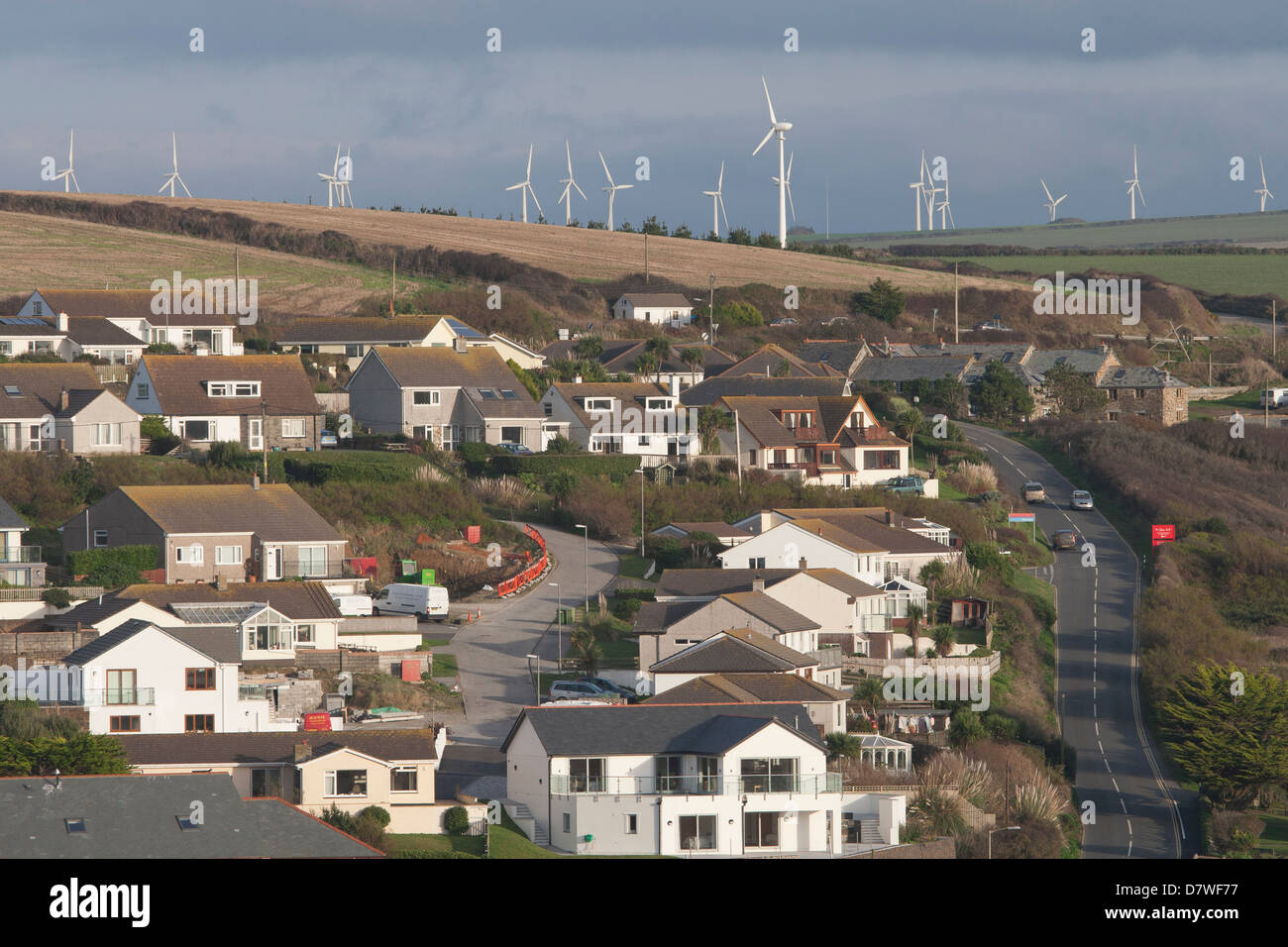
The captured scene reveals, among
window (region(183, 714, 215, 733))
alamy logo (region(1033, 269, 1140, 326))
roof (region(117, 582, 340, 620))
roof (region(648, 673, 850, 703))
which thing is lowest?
window (region(183, 714, 215, 733))

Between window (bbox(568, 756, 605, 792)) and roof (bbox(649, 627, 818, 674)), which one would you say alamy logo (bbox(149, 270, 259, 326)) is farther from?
window (bbox(568, 756, 605, 792))

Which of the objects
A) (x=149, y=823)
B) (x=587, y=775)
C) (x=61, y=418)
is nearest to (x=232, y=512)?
(x=61, y=418)

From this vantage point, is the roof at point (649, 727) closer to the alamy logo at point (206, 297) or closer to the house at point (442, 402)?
the house at point (442, 402)

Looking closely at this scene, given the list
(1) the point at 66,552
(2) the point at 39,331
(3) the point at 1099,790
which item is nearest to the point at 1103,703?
(3) the point at 1099,790

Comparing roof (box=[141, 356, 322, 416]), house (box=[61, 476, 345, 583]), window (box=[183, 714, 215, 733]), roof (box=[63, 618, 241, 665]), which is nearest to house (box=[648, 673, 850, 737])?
roof (box=[63, 618, 241, 665])

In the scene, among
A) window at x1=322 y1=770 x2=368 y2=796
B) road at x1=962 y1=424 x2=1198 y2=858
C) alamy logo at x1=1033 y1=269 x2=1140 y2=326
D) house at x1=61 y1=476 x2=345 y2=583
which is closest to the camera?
window at x1=322 y1=770 x2=368 y2=796

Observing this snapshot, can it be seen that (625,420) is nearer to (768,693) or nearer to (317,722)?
(768,693)

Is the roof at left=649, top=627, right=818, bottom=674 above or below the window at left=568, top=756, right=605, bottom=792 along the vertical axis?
above

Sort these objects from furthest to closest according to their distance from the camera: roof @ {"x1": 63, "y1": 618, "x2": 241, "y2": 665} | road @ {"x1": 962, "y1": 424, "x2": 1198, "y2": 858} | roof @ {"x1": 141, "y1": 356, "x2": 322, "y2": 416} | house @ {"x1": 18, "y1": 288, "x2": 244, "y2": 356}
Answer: house @ {"x1": 18, "y1": 288, "x2": 244, "y2": 356}, roof @ {"x1": 141, "y1": 356, "x2": 322, "y2": 416}, road @ {"x1": 962, "y1": 424, "x2": 1198, "y2": 858}, roof @ {"x1": 63, "y1": 618, "x2": 241, "y2": 665}
